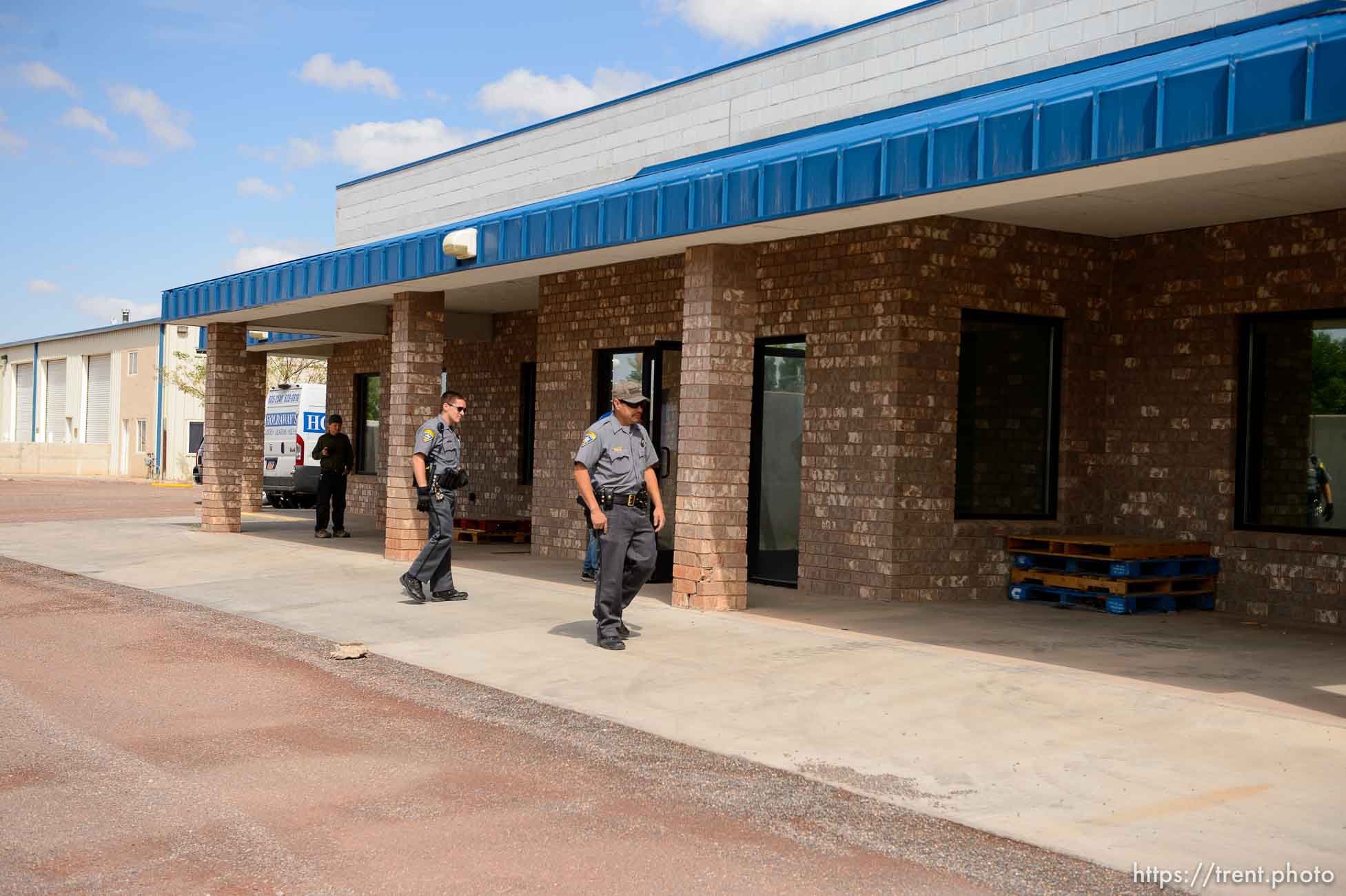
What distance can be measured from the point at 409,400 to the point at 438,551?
4.35 meters

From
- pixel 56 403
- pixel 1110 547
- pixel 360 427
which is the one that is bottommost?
pixel 1110 547

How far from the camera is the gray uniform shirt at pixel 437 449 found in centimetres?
1196

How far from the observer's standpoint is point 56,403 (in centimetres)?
6962

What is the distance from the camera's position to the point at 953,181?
896cm

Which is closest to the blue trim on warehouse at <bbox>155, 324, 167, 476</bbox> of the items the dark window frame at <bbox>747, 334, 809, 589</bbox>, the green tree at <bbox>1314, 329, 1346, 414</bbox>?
the dark window frame at <bbox>747, 334, 809, 589</bbox>

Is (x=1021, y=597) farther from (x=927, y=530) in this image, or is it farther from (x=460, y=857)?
(x=460, y=857)

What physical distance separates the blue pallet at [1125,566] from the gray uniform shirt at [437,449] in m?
5.77

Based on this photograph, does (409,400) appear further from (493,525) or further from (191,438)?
(191,438)

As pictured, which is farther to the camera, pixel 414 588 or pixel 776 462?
pixel 776 462

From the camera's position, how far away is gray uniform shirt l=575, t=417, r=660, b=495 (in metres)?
9.66

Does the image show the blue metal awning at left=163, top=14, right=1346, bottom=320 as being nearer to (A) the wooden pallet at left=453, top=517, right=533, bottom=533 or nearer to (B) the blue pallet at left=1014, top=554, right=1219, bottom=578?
(B) the blue pallet at left=1014, top=554, right=1219, bottom=578

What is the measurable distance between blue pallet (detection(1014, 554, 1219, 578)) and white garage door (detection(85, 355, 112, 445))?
58302 mm

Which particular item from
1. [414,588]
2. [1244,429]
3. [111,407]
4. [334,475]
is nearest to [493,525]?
[334,475]

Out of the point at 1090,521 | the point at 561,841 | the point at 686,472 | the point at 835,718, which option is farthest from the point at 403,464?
the point at 561,841
